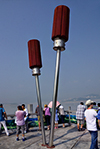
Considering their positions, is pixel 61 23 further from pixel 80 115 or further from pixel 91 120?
pixel 80 115

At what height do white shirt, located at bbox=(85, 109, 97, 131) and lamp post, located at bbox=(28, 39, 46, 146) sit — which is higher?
lamp post, located at bbox=(28, 39, 46, 146)

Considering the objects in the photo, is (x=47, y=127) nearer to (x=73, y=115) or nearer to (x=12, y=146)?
(x=73, y=115)

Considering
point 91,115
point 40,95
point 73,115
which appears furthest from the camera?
point 73,115

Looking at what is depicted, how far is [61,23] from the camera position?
214 inches

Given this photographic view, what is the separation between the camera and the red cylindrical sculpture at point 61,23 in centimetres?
541

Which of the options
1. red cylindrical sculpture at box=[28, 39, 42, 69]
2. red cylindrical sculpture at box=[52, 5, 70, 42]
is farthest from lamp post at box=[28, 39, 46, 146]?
red cylindrical sculpture at box=[52, 5, 70, 42]

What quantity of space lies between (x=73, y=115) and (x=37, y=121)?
2.76m

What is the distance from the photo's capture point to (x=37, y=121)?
32.6 feet

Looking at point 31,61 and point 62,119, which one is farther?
point 62,119

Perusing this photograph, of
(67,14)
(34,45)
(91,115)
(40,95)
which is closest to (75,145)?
(91,115)

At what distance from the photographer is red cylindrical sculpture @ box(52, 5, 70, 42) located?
213 inches

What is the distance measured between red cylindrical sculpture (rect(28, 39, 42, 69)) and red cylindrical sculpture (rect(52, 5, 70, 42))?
110 cm

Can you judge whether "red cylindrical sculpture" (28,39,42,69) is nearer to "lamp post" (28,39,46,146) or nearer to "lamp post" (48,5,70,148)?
"lamp post" (28,39,46,146)

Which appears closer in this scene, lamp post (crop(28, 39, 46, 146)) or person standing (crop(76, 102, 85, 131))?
lamp post (crop(28, 39, 46, 146))
